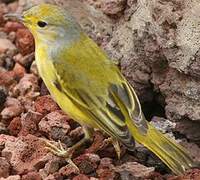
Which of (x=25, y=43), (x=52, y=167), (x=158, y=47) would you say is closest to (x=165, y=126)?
(x=158, y=47)

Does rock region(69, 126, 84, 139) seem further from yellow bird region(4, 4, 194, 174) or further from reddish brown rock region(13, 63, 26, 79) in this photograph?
reddish brown rock region(13, 63, 26, 79)

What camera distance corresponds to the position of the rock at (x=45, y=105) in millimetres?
6395

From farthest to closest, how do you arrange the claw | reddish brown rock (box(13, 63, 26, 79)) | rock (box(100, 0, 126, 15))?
reddish brown rock (box(13, 63, 26, 79)) → rock (box(100, 0, 126, 15)) → the claw

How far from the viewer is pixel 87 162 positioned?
18.7ft

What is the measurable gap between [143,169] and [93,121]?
0.53 meters

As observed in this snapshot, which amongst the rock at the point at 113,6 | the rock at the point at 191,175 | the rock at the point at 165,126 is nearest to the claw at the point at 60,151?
the rock at the point at 165,126

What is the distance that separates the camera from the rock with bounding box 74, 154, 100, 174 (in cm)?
566

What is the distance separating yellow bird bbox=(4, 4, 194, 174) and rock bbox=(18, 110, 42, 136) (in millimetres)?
335

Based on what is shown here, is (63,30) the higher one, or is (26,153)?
(63,30)

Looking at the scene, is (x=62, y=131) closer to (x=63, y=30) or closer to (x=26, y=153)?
(x=26, y=153)

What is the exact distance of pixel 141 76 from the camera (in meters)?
6.29

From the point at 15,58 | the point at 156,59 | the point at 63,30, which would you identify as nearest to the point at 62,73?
the point at 63,30

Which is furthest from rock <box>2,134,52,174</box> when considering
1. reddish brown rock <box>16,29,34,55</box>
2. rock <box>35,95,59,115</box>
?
reddish brown rock <box>16,29,34,55</box>

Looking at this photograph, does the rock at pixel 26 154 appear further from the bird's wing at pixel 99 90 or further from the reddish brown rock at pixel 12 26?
the reddish brown rock at pixel 12 26
